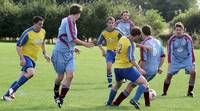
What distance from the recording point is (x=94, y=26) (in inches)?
2766

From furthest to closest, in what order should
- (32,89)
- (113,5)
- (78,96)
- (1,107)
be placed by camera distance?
(113,5)
(32,89)
(78,96)
(1,107)

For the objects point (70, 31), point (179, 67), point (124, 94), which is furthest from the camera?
point (179, 67)

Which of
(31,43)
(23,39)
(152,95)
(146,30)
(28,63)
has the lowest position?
(152,95)

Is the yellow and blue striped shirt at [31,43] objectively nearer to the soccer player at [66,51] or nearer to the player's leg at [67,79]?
the soccer player at [66,51]

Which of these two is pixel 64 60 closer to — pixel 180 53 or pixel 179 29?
pixel 179 29

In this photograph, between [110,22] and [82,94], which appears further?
[110,22]

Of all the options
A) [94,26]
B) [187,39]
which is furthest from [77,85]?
[94,26]

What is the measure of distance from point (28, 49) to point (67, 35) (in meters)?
2.01

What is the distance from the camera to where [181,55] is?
1521 centimetres

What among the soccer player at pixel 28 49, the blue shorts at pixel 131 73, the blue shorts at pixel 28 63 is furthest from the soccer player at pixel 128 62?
the blue shorts at pixel 28 63

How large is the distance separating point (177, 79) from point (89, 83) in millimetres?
3583

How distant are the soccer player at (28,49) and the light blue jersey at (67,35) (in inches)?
51.4

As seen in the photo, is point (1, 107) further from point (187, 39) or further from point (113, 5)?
point (113, 5)

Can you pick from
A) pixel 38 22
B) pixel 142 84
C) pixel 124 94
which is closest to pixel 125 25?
pixel 38 22
